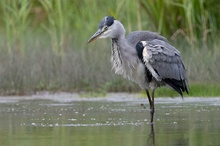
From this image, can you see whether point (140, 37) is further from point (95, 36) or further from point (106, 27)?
point (95, 36)

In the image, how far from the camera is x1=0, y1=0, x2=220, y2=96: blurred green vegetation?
1434cm

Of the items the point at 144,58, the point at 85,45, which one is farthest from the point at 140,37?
the point at 85,45

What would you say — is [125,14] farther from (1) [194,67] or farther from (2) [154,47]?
(2) [154,47]

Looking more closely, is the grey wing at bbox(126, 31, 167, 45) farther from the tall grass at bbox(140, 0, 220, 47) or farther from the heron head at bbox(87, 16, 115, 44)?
the tall grass at bbox(140, 0, 220, 47)

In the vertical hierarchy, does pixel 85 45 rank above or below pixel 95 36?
below

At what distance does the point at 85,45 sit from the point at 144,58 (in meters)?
5.21

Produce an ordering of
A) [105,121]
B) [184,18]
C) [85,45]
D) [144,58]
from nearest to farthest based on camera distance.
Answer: [105,121], [144,58], [85,45], [184,18]

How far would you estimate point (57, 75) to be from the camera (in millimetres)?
14602

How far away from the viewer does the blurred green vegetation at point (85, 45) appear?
47.0 ft

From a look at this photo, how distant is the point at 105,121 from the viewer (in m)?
9.81

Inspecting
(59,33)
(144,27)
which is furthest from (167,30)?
(59,33)

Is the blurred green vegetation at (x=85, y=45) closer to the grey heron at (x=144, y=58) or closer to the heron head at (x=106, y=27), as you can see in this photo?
the grey heron at (x=144, y=58)

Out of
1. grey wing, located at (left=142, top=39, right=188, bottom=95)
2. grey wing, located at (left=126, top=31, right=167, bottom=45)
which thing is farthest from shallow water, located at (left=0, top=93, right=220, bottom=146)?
grey wing, located at (left=126, top=31, right=167, bottom=45)

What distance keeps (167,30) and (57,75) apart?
3.23 metres
